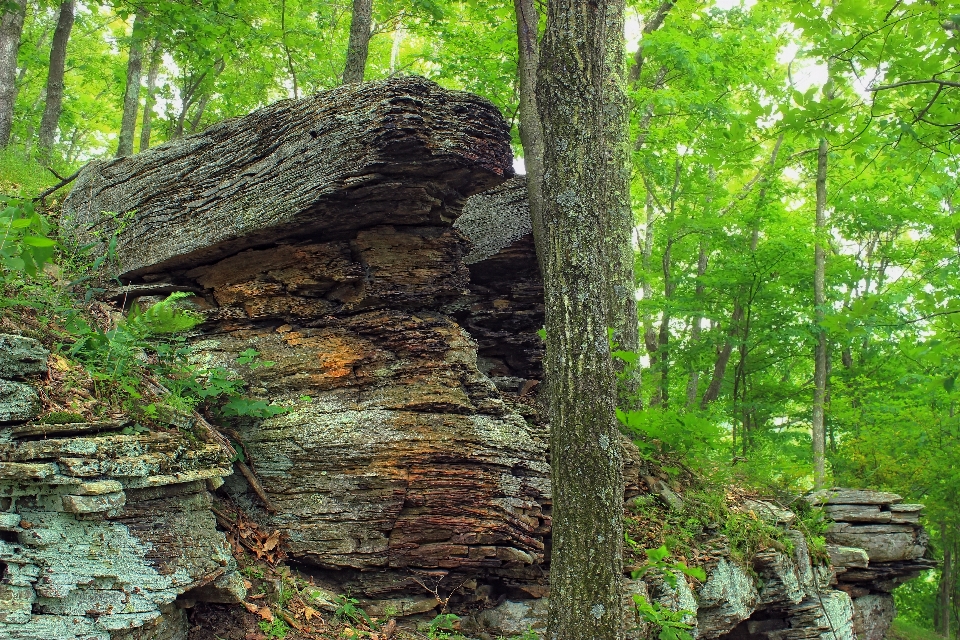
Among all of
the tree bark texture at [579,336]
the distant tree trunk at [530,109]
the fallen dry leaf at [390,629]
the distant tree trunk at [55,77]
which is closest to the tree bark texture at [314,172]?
the distant tree trunk at [530,109]

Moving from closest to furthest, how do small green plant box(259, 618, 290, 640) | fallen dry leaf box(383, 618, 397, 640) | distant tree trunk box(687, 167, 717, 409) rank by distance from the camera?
small green plant box(259, 618, 290, 640), fallen dry leaf box(383, 618, 397, 640), distant tree trunk box(687, 167, 717, 409)

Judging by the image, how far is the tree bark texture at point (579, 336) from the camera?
442 centimetres

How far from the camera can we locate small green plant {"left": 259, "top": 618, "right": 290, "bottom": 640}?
5000 mm

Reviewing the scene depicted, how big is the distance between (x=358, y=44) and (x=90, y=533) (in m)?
8.00

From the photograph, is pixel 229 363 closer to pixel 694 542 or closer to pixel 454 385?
pixel 454 385

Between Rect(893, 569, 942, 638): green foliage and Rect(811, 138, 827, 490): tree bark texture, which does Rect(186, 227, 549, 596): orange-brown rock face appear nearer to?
Rect(811, 138, 827, 490): tree bark texture

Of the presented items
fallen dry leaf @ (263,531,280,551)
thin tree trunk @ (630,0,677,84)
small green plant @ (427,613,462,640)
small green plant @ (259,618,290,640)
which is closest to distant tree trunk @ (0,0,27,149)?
fallen dry leaf @ (263,531,280,551)

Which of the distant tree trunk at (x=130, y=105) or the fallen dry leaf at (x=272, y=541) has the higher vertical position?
the distant tree trunk at (x=130, y=105)

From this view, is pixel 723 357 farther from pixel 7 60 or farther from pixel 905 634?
pixel 7 60

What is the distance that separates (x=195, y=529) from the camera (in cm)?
505

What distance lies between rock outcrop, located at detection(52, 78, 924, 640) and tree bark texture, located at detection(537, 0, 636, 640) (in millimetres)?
1773

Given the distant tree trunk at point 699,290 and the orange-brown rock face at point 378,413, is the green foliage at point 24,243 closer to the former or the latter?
the orange-brown rock face at point 378,413

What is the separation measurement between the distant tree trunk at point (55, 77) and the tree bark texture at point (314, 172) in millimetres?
7260

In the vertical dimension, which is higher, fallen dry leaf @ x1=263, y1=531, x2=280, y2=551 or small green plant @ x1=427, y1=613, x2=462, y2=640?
fallen dry leaf @ x1=263, y1=531, x2=280, y2=551
